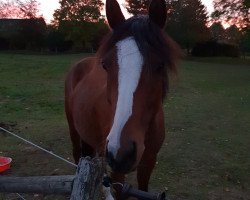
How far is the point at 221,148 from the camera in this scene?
623 centimetres

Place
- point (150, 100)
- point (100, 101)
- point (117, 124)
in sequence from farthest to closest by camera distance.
A: point (100, 101), point (150, 100), point (117, 124)

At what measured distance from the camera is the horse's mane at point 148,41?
7.21 feet

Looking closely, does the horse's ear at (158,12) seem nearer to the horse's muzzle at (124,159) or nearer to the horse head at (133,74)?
the horse head at (133,74)

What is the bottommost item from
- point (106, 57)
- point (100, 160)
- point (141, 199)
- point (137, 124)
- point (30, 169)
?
point (30, 169)

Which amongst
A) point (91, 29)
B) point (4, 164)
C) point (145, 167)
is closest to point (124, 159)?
point (145, 167)

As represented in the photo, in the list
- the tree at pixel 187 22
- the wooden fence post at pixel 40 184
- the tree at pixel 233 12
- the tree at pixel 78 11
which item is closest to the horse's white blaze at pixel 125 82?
the wooden fence post at pixel 40 184

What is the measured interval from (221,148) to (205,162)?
87 cm

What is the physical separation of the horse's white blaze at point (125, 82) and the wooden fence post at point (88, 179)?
0.13 m

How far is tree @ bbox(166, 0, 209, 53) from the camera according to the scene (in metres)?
36.6

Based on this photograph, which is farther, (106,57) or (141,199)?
(106,57)

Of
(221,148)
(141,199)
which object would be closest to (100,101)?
(141,199)

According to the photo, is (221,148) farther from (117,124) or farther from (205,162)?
(117,124)

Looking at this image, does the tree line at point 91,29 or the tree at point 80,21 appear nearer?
the tree line at point 91,29

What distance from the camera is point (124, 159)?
74.1 inches
